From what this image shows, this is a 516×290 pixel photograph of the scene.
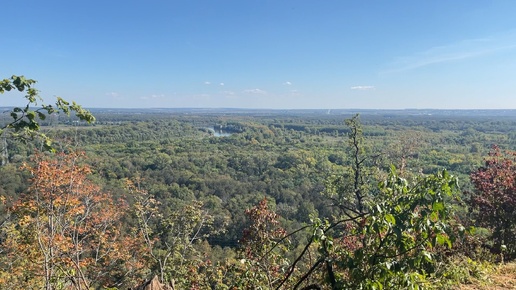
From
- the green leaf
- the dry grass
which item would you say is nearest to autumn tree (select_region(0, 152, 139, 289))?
the green leaf

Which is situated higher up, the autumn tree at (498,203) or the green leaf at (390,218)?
the green leaf at (390,218)

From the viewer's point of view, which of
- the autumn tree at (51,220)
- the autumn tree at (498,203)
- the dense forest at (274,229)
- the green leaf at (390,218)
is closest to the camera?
the green leaf at (390,218)

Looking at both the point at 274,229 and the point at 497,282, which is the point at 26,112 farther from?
the point at 497,282

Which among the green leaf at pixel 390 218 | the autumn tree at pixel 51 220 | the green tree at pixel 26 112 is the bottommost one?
the autumn tree at pixel 51 220

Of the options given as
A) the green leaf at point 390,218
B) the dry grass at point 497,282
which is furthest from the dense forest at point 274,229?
the dry grass at point 497,282

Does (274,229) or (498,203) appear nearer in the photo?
(274,229)

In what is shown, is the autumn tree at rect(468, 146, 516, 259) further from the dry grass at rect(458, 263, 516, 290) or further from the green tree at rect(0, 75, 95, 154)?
the green tree at rect(0, 75, 95, 154)

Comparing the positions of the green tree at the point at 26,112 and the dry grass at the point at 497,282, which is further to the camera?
the dry grass at the point at 497,282

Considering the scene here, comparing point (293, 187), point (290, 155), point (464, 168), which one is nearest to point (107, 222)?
point (293, 187)

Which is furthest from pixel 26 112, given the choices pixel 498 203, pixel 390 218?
pixel 498 203

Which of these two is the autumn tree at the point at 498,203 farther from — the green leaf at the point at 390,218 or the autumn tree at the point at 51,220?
the autumn tree at the point at 51,220

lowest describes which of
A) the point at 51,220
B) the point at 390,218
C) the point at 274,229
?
the point at 51,220
